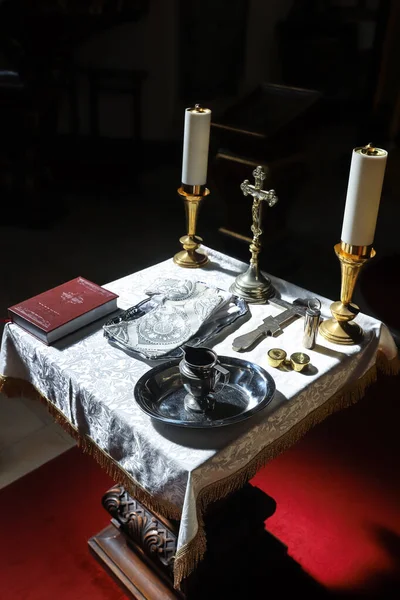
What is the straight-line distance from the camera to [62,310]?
56.7 inches

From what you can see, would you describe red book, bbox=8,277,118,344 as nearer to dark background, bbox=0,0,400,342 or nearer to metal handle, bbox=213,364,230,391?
metal handle, bbox=213,364,230,391

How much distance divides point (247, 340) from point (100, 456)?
1.37ft

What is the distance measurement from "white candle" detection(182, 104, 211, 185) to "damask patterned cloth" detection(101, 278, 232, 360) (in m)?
0.30

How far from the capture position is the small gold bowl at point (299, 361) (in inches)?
52.2

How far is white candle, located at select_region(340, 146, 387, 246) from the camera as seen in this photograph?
1.30 m

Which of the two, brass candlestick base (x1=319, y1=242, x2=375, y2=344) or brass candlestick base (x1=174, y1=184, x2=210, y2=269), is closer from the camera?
brass candlestick base (x1=319, y1=242, x2=375, y2=344)

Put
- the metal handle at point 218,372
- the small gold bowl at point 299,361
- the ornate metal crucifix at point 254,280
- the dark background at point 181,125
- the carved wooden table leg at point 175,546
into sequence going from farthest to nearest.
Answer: the dark background at point 181,125 → the ornate metal crucifix at point 254,280 → the carved wooden table leg at point 175,546 → the small gold bowl at point 299,361 → the metal handle at point 218,372

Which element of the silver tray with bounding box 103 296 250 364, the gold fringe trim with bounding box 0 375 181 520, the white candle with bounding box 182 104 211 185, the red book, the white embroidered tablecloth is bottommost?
the gold fringe trim with bounding box 0 375 181 520

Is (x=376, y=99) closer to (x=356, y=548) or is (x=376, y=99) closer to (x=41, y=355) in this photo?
(x=41, y=355)

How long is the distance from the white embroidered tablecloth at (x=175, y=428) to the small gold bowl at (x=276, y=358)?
0.02 metres

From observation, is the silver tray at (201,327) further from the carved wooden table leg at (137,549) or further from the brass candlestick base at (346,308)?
the carved wooden table leg at (137,549)

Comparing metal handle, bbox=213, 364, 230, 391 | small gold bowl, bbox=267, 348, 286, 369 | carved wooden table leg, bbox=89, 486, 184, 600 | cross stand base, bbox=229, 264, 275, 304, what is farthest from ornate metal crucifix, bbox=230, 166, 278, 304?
carved wooden table leg, bbox=89, 486, 184, 600

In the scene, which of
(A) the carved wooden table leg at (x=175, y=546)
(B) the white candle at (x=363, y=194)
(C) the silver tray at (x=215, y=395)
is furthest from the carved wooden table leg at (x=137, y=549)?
(B) the white candle at (x=363, y=194)

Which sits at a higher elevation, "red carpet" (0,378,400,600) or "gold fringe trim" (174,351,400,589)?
"gold fringe trim" (174,351,400,589)
